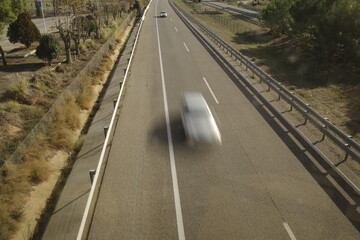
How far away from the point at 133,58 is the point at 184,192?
19.2 meters

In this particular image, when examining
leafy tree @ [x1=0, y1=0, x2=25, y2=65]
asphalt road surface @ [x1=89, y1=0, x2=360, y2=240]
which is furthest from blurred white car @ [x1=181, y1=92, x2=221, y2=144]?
leafy tree @ [x1=0, y1=0, x2=25, y2=65]

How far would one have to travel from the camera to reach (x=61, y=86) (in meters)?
18.3

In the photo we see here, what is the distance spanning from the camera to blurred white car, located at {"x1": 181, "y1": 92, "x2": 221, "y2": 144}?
11.4 meters

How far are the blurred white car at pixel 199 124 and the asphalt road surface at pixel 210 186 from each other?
1.36 feet

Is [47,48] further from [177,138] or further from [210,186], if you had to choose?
[210,186]

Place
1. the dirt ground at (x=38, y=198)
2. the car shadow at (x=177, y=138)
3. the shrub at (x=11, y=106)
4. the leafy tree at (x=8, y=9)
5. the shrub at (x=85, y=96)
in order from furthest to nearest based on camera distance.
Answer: the leafy tree at (x=8, y=9) → the shrub at (x=85, y=96) → the shrub at (x=11, y=106) → the car shadow at (x=177, y=138) → the dirt ground at (x=38, y=198)

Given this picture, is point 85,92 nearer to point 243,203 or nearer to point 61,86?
point 61,86

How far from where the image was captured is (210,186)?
9.16 m

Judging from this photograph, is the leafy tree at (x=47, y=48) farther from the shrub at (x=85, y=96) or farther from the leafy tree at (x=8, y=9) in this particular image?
the shrub at (x=85, y=96)

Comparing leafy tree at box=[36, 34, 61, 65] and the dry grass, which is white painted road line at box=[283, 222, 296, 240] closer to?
the dry grass

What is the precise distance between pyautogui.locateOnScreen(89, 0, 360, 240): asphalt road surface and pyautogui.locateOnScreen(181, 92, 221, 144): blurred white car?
1.36 feet

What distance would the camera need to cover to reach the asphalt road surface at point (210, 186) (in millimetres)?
7645

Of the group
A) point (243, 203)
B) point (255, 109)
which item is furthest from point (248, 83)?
point (243, 203)

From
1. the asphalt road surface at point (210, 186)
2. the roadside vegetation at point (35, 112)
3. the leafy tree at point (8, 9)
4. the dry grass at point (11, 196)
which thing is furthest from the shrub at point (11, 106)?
the leafy tree at point (8, 9)
